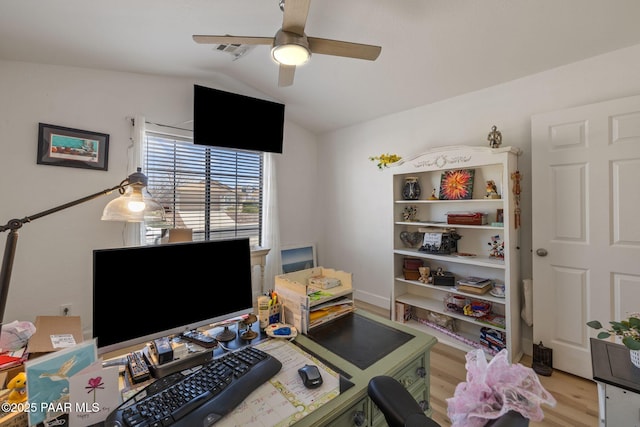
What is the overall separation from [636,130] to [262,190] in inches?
133

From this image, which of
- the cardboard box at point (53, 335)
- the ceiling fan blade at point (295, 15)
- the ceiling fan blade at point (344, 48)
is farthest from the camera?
the ceiling fan blade at point (344, 48)

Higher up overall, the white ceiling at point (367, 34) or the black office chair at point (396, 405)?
the white ceiling at point (367, 34)

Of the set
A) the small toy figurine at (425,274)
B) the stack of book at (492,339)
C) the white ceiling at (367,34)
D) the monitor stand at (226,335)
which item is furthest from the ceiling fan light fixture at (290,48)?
the stack of book at (492,339)

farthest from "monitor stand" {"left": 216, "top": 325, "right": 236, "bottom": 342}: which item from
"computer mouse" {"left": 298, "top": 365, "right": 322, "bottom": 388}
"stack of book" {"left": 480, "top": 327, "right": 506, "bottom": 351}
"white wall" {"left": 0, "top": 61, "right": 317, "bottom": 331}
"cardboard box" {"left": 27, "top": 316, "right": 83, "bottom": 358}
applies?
"stack of book" {"left": 480, "top": 327, "right": 506, "bottom": 351}

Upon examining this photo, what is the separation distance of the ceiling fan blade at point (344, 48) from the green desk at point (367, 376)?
59.2 inches

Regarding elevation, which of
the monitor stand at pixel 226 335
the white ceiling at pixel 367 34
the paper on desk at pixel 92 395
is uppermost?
the white ceiling at pixel 367 34

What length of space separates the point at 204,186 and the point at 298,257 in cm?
156

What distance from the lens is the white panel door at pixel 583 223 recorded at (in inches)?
71.7

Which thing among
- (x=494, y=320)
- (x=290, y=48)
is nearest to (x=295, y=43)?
(x=290, y=48)

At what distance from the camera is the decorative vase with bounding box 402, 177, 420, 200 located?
9.30 feet

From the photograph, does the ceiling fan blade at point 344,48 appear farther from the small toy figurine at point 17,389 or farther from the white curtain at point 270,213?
the white curtain at point 270,213

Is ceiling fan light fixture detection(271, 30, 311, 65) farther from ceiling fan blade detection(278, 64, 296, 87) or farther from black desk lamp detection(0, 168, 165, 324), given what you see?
black desk lamp detection(0, 168, 165, 324)

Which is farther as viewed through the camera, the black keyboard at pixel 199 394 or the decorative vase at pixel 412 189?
the decorative vase at pixel 412 189

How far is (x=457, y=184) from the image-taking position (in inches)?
101
